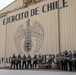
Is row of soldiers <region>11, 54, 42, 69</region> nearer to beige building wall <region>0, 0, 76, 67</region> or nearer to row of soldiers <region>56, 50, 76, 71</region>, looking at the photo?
beige building wall <region>0, 0, 76, 67</region>

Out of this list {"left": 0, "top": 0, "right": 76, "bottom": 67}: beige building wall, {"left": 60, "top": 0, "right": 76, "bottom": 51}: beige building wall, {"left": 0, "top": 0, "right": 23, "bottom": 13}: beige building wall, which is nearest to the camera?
{"left": 60, "top": 0, "right": 76, "bottom": 51}: beige building wall

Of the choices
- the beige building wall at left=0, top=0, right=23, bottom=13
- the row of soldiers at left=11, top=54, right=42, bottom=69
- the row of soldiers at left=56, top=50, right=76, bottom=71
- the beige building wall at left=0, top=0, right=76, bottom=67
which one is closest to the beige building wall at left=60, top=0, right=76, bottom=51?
the beige building wall at left=0, top=0, right=76, bottom=67

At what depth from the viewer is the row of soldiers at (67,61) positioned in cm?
1520

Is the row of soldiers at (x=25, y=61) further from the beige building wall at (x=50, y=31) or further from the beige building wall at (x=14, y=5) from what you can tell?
the beige building wall at (x=14, y=5)

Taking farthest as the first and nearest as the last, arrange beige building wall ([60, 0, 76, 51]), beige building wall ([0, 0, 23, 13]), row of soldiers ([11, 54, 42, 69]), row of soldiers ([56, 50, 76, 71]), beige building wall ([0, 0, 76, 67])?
beige building wall ([0, 0, 23, 13]), row of soldiers ([11, 54, 42, 69]), beige building wall ([0, 0, 76, 67]), beige building wall ([60, 0, 76, 51]), row of soldiers ([56, 50, 76, 71])

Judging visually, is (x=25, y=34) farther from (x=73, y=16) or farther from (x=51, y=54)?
(x=73, y=16)

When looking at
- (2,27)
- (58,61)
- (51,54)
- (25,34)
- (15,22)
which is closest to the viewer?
(58,61)

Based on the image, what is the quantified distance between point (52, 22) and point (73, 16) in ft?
6.92

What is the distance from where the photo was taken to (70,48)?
16.9 meters

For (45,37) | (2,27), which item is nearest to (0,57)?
(2,27)

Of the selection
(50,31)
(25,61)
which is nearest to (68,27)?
(50,31)

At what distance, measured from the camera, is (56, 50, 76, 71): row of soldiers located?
15196 millimetres

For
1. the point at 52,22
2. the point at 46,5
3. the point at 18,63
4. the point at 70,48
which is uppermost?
the point at 46,5

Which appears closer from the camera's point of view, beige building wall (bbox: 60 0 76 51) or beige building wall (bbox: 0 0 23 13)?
beige building wall (bbox: 60 0 76 51)
